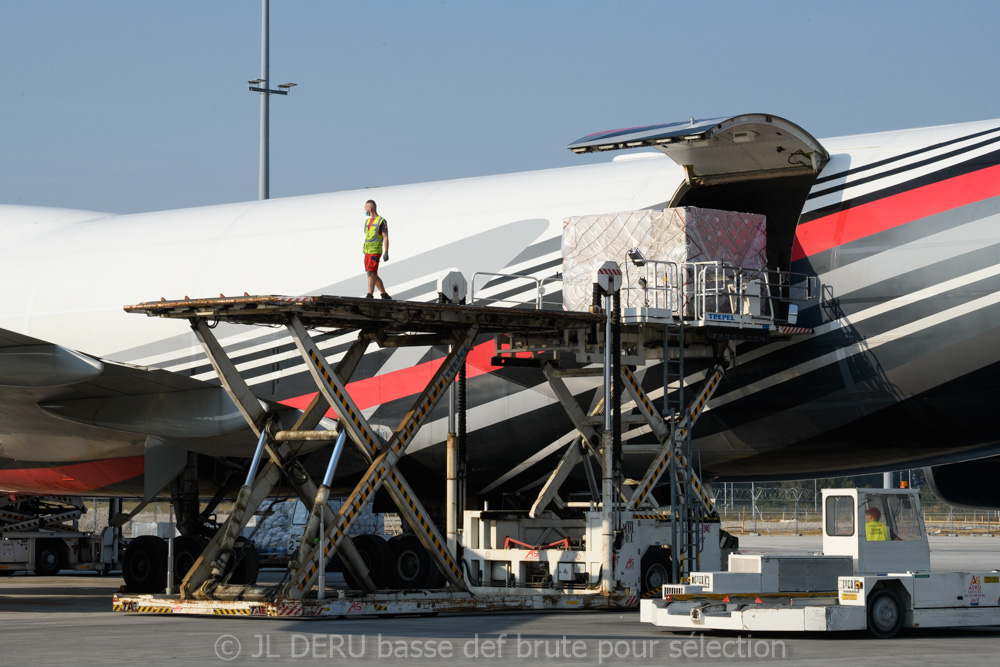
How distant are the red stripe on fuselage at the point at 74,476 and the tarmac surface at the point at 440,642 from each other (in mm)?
6771

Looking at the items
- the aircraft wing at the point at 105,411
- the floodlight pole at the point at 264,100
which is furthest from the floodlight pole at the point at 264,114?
the aircraft wing at the point at 105,411

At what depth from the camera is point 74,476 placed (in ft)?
83.5

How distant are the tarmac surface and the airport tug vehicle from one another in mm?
210

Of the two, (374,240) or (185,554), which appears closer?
(374,240)

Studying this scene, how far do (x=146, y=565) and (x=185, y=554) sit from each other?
0.58 metres

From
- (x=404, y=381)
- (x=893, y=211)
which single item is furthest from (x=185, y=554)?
(x=893, y=211)

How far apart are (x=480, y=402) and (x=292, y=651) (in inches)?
336

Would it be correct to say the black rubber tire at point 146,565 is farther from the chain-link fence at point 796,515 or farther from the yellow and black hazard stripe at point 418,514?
the chain-link fence at point 796,515

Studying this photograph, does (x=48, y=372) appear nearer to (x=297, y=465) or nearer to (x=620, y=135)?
(x=297, y=465)

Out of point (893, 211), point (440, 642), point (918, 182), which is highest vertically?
point (918, 182)

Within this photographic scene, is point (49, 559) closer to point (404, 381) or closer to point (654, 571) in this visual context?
point (404, 381)

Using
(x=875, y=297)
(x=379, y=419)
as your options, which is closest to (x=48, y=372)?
(x=379, y=419)

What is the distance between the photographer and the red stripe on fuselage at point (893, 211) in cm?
1780

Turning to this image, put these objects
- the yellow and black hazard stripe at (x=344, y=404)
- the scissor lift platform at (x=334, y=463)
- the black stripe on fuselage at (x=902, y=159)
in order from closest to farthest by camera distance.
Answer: the scissor lift platform at (x=334, y=463), the yellow and black hazard stripe at (x=344, y=404), the black stripe on fuselage at (x=902, y=159)
